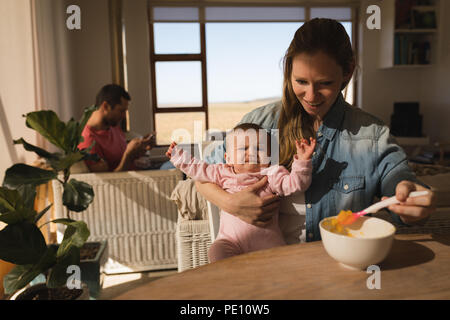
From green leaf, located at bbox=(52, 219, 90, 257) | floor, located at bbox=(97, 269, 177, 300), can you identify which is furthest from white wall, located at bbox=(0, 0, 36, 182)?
green leaf, located at bbox=(52, 219, 90, 257)

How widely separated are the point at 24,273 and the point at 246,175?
878 mm

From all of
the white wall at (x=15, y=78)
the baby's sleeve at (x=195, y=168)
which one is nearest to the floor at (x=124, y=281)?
the white wall at (x=15, y=78)

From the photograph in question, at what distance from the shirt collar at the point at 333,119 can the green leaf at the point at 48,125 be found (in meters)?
1.07

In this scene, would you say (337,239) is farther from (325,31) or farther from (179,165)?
(179,165)

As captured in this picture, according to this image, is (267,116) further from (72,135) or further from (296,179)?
(72,135)

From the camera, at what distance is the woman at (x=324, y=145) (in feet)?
3.44

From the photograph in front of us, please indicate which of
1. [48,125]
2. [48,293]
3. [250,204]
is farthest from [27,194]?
[250,204]

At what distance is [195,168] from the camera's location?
52.3 inches

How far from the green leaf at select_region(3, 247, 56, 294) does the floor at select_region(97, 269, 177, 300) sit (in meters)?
0.70

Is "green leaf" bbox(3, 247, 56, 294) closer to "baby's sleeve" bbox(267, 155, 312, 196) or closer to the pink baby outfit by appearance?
the pink baby outfit

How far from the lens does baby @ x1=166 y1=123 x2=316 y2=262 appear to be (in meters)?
1.12

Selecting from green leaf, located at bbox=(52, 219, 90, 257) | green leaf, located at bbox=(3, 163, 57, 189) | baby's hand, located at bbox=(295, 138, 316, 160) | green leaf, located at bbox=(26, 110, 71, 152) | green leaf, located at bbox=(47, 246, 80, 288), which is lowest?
green leaf, located at bbox=(47, 246, 80, 288)
